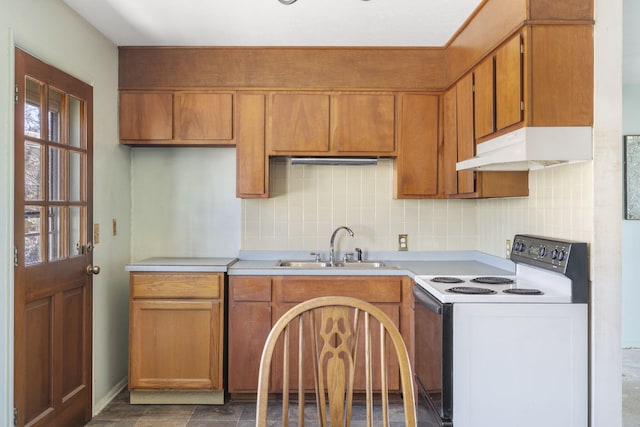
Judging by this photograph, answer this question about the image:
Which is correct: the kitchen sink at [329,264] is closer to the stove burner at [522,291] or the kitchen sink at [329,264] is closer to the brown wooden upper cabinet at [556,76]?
the stove burner at [522,291]

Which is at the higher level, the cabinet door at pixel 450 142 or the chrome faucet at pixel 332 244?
the cabinet door at pixel 450 142

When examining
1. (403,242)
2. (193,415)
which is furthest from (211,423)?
(403,242)

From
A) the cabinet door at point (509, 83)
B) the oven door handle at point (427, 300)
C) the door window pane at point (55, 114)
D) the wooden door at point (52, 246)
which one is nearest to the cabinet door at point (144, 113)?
the wooden door at point (52, 246)

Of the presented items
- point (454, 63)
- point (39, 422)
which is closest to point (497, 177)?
point (454, 63)

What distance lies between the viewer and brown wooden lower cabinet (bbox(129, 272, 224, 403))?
2869mm

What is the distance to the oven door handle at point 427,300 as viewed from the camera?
208cm

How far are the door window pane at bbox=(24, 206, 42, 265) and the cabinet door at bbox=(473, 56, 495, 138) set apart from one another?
234 cm

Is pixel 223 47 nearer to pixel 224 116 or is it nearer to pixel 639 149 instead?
pixel 224 116

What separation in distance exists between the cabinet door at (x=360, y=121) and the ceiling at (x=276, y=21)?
0.38 metres

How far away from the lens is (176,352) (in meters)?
2.87

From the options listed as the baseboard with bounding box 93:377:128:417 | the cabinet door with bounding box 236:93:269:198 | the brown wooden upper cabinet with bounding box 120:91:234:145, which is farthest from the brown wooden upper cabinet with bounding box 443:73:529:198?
the baseboard with bounding box 93:377:128:417

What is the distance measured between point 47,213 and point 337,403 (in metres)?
1.86

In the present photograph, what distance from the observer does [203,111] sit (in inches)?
123

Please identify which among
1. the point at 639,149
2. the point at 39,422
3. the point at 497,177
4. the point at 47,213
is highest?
the point at 639,149
